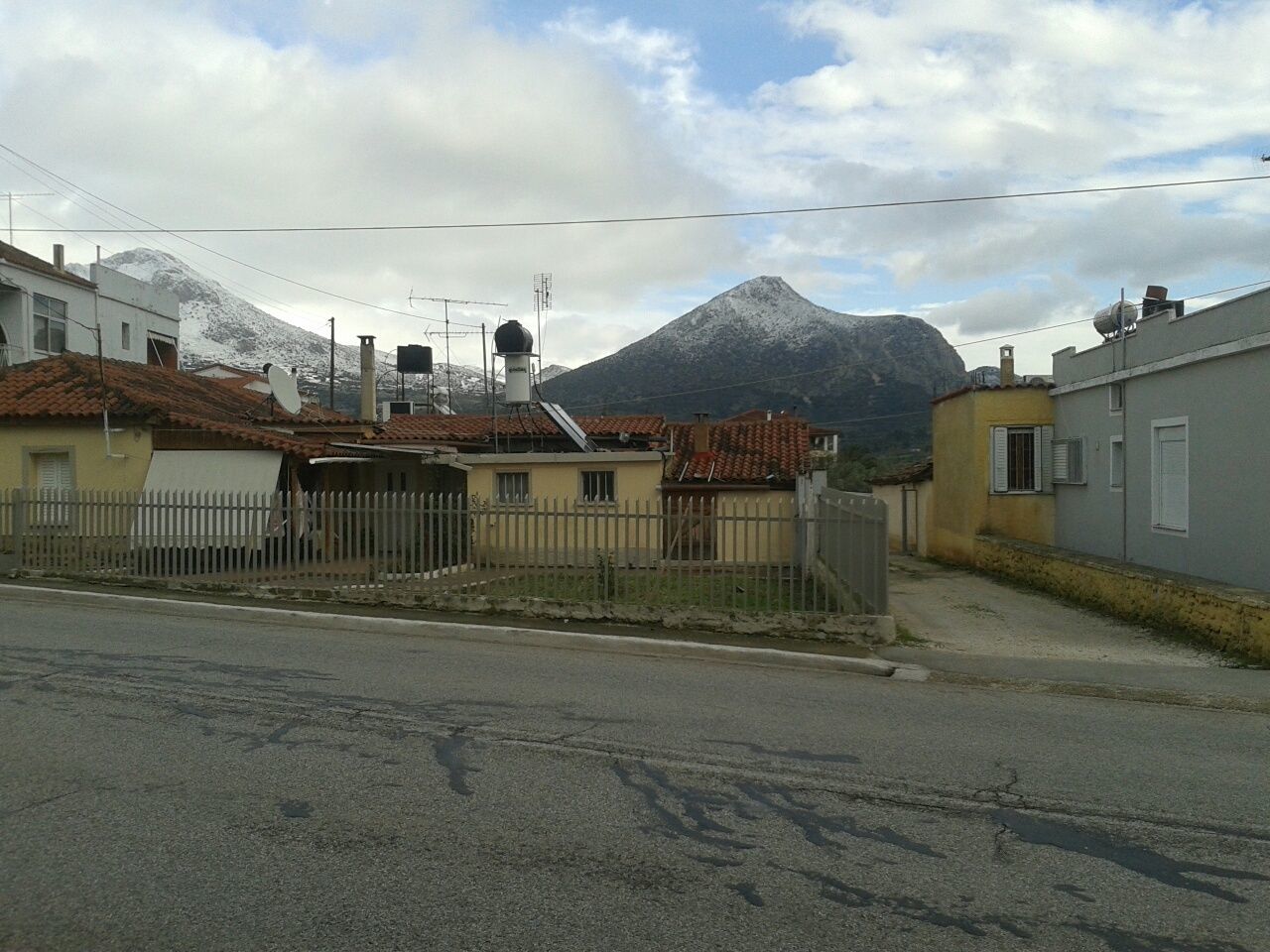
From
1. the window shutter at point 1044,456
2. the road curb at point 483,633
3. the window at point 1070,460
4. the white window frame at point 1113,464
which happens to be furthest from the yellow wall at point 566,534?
the window shutter at point 1044,456

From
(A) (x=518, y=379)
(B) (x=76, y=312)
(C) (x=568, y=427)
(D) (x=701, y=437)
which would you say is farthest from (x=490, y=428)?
(B) (x=76, y=312)

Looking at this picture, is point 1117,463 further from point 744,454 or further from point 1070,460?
point 744,454

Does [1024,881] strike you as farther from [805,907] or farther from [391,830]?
[391,830]

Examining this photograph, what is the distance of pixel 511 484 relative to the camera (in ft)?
78.5

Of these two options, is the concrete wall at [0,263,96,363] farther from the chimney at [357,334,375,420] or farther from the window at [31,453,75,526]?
the window at [31,453,75,526]

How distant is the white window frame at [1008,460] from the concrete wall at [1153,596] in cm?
214

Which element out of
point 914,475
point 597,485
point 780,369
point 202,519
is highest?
point 780,369

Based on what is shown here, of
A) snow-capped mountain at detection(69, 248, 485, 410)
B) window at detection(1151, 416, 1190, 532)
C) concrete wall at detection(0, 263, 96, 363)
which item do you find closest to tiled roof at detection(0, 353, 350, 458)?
concrete wall at detection(0, 263, 96, 363)

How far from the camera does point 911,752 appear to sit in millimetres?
6855

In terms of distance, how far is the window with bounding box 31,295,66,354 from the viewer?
33844 millimetres

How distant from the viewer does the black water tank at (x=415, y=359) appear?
39500 mm

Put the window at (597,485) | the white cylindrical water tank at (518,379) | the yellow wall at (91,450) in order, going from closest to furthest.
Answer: the yellow wall at (91,450) → the window at (597,485) → the white cylindrical water tank at (518,379)

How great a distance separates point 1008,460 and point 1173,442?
6077mm

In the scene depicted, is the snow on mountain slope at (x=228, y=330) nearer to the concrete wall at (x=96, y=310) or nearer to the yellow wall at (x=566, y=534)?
the concrete wall at (x=96, y=310)
